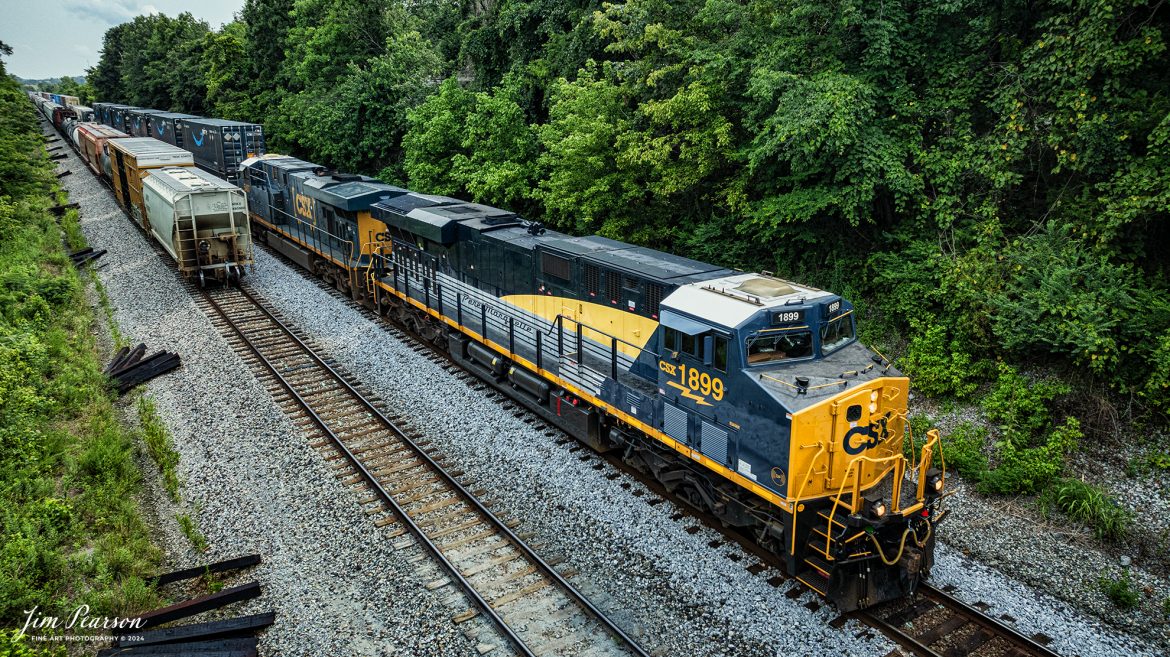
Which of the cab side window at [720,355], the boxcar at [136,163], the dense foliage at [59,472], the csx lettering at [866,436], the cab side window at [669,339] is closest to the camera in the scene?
the csx lettering at [866,436]

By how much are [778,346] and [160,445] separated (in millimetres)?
10393

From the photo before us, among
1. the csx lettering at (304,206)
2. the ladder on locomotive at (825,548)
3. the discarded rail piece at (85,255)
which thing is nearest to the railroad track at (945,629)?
the ladder on locomotive at (825,548)

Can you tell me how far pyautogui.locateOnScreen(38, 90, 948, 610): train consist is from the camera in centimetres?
813

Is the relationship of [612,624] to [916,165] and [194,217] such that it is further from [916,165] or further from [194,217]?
[194,217]

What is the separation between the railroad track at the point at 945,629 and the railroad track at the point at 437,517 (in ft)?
9.78

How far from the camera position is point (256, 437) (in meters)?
12.8

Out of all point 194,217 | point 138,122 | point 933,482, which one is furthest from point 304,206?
point 138,122

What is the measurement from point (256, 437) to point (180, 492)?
72.4 inches

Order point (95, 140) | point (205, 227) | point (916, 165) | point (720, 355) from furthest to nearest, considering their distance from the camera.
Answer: point (95, 140), point (205, 227), point (916, 165), point (720, 355)

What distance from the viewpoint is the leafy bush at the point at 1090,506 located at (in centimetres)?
971

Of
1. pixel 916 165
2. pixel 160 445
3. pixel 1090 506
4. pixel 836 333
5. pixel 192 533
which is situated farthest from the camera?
pixel 916 165

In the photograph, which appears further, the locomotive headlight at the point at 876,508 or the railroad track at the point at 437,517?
the railroad track at the point at 437,517

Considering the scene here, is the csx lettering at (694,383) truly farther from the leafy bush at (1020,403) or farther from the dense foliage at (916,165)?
the leafy bush at (1020,403)

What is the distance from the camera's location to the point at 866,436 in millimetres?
8398
